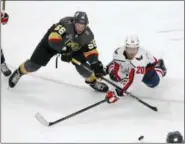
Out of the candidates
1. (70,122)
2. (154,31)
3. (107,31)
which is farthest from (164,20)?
(70,122)

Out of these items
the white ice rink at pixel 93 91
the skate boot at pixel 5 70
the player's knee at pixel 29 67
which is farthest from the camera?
the skate boot at pixel 5 70

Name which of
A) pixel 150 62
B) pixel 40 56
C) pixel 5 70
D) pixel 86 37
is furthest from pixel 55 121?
pixel 5 70

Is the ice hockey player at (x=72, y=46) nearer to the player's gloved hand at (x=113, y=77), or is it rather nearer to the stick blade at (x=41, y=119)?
the player's gloved hand at (x=113, y=77)

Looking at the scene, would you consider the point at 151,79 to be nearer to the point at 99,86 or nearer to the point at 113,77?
the point at 113,77

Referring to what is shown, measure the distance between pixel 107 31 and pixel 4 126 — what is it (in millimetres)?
2249

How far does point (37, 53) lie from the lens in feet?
13.0

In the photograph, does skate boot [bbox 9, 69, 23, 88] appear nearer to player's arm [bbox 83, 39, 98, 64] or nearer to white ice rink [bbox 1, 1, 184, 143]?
white ice rink [bbox 1, 1, 184, 143]

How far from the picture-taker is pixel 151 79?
4.02 meters

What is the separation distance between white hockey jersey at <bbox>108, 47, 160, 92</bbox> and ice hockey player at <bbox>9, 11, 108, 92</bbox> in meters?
0.14

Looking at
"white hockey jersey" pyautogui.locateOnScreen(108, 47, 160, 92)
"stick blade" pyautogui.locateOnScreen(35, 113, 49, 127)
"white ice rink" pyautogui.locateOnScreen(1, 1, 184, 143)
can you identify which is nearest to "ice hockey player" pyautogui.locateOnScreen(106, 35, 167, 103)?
"white hockey jersey" pyautogui.locateOnScreen(108, 47, 160, 92)

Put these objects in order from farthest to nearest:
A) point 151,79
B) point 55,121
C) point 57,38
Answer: point 151,79 → point 57,38 → point 55,121

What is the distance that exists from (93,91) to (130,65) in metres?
0.62

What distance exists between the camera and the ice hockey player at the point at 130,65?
142 inches

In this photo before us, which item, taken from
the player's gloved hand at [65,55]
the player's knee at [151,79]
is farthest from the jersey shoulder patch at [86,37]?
the player's knee at [151,79]
